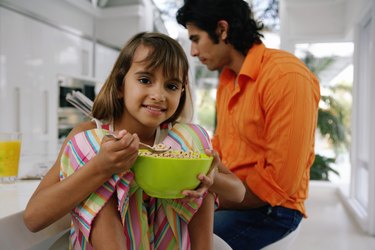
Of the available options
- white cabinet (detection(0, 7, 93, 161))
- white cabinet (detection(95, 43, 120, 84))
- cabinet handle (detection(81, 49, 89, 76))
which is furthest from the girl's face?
white cabinet (detection(95, 43, 120, 84))

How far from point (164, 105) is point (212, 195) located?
25 centimetres

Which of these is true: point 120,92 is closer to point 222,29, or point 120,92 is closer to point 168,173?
point 168,173

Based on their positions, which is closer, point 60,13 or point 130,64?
point 130,64

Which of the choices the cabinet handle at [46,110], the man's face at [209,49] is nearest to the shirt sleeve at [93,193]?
the man's face at [209,49]

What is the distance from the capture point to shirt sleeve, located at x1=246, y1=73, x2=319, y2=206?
116cm

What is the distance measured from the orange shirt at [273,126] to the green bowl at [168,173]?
0.50 metres

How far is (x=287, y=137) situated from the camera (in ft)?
3.80

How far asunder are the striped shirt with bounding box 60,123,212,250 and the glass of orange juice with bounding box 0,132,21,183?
0.31 metres

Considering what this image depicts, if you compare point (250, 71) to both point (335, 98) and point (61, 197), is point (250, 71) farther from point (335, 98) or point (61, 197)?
A: point (335, 98)

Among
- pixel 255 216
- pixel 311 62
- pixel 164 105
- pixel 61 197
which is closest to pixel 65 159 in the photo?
pixel 61 197

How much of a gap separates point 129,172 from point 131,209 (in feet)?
0.35

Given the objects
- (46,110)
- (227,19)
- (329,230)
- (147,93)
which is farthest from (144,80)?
(46,110)

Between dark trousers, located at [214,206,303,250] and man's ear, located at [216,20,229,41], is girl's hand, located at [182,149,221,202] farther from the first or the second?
man's ear, located at [216,20,229,41]

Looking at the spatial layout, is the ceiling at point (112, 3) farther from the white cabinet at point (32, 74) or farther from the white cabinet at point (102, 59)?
the white cabinet at point (32, 74)
